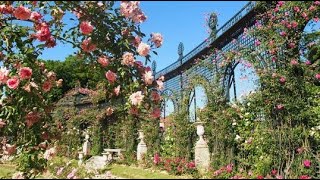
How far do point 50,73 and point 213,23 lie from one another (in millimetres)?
8635

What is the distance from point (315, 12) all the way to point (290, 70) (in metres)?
1.27

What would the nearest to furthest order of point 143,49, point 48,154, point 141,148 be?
point 143,49 < point 48,154 < point 141,148

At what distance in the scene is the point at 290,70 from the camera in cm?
744

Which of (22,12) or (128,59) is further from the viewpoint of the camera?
(22,12)

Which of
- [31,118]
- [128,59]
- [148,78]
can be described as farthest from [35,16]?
[148,78]

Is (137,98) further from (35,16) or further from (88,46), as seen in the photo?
(35,16)

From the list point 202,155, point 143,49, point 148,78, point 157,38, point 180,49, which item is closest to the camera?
point 148,78

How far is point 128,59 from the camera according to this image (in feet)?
12.5

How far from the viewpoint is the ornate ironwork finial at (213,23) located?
475 inches

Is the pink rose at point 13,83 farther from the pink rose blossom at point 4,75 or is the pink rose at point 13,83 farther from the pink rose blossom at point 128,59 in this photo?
the pink rose blossom at point 128,59

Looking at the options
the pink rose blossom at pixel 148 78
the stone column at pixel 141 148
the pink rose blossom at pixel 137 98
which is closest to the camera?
the pink rose blossom at pixel 137 98

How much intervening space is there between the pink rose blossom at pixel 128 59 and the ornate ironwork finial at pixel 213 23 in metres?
8.57

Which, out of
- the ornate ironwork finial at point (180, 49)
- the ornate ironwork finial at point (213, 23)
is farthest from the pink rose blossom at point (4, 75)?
the ornate ironwork finial at point (180, 49)

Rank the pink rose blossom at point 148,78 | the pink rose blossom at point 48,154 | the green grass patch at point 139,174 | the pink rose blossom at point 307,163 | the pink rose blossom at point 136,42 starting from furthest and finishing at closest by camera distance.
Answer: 1. the green grass patch at point 139,174
2. the pink rose blossom at point 307,163
3. the pink rose blossom at point 48,154
4. the pink rose blossom at point 136,42
5. the pink rose blossom at point 148,78
